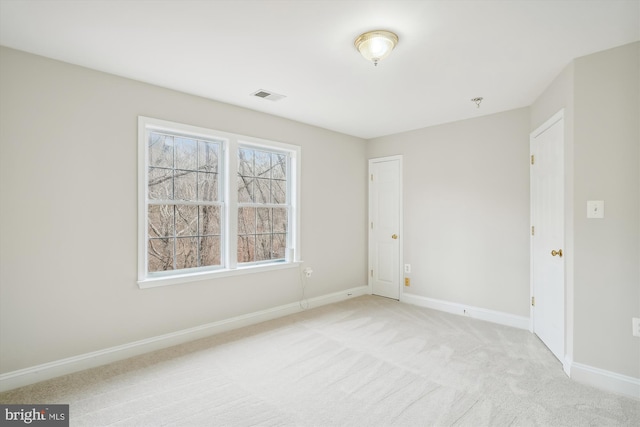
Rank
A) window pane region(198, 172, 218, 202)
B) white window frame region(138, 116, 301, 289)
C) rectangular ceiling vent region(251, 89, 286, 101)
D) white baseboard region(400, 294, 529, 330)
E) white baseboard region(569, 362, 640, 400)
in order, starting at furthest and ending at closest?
1. white baseboard region(400, 294, 529, 330)
2. window pane region(198, 172, 218, 202)
3. rectangular ceiling vent region(251, 89, 286, 101)
4. white window frame region(138, 116, 301, 289)
5. white baseboard region(569, 362, 640, 400)

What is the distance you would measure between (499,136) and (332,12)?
287 cm

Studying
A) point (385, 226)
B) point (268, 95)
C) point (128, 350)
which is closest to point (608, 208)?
point (385, 226)

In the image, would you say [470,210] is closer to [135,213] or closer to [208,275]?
[208,275]

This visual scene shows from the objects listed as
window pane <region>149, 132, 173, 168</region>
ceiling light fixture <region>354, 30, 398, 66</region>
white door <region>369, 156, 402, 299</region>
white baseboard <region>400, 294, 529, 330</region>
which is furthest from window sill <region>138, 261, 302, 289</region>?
ceiling light fixture <region>354, 30, 398, 66</region>

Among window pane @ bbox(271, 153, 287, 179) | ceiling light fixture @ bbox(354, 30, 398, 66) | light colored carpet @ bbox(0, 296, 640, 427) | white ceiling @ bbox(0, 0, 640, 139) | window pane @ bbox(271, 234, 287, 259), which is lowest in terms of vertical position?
light colored carpet @ bbox(0, 296, 640, 427)

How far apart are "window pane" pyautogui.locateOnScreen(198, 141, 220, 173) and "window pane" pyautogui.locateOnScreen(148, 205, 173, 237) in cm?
58

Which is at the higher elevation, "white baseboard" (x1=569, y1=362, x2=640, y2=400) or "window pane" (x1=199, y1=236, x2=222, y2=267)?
"window pane" (x1=199, y1=236, x2=222, y2=267)

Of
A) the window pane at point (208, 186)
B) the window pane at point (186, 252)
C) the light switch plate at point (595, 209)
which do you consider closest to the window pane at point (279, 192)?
the window pane at point (208, 186)

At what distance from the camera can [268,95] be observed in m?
3.45

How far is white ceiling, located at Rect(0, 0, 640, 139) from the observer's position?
1984 mm

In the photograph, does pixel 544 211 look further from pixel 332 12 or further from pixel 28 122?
pixel 28 122

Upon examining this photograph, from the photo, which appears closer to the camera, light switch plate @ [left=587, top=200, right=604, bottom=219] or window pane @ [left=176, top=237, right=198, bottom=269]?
light switch plate @ [left=587, top=200, right=604, bottom=219]

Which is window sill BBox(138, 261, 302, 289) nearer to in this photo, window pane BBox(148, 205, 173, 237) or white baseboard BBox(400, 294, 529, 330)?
window pane BBox(148, 205, 173, 237)

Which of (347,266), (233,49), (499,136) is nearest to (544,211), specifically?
(499,136)
